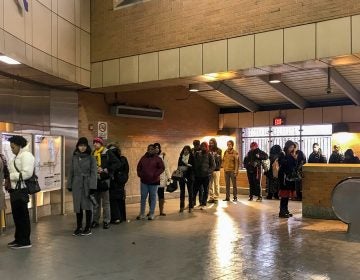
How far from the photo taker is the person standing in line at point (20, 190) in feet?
22.2

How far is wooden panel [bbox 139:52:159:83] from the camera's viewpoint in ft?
32.6

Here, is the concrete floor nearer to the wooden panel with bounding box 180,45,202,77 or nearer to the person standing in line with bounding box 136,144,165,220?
the person standing in line with bounding box 136,144,165,220

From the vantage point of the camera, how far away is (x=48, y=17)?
30.2 ft

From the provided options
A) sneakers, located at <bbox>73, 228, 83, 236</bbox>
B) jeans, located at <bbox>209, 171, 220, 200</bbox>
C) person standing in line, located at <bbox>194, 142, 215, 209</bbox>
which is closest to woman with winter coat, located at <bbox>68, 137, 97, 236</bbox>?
sneakers, located at <bbox>73, 228, 83, 236</bbox>

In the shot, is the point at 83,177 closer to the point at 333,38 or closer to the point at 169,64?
the point at 169,64

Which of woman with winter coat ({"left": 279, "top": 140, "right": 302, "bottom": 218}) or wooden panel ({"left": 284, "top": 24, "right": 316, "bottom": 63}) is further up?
wooden panel ({"left": 284, "top": 24, "right": 316, "bottom": 63})

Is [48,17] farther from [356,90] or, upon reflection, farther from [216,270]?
[356,90]

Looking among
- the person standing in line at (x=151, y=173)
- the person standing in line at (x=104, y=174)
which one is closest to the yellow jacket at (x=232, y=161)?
the person standing in line at (x=151, y=173)

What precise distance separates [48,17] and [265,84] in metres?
6.48

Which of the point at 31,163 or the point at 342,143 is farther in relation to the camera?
the point at 342,143

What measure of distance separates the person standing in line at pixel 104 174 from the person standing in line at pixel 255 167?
5.52m

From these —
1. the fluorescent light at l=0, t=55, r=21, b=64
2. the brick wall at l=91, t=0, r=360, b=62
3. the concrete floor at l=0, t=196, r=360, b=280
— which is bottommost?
the concrete floor at l=0, t=196, r=360, b=280

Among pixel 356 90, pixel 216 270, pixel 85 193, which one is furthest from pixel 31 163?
pixel 356 90

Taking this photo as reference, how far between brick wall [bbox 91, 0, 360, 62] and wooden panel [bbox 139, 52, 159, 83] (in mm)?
157
